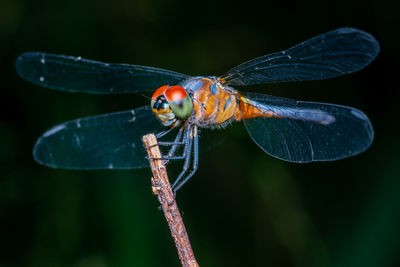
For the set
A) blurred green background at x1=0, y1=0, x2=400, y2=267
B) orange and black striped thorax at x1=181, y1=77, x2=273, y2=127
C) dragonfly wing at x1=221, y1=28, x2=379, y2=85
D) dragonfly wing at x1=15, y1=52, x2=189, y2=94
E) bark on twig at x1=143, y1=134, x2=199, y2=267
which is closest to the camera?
bark on twig at x1=143, y1=134, x2=199, y2=267

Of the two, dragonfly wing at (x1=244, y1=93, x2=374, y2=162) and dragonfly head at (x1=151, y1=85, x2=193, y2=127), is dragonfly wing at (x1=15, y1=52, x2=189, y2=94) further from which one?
dragonfly wing at (x1=244, y1=93, x2=374, y2=162)

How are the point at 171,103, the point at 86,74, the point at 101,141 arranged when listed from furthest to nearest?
the point at 101,141 → the point at 86,74 → the point at 171,103

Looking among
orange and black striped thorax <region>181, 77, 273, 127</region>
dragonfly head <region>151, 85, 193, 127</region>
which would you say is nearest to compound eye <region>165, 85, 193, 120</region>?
dragonfly head <region>151, 85, 193, 127</region>

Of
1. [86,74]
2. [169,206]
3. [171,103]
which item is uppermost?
[86,74]

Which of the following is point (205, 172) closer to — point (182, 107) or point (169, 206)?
point (182, 107)

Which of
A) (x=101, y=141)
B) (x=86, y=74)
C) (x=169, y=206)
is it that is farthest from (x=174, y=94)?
(x=101, y=141)

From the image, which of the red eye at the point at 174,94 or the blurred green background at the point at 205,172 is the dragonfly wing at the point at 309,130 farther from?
the red eye at the point at 174,94

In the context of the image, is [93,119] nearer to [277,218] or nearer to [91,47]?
[91,47]
